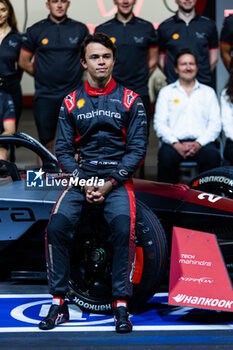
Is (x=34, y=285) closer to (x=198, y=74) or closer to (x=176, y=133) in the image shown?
(x=176, y=133)

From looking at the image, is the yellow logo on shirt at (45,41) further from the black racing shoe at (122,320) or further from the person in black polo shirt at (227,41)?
the black racing shoe at (122,320)

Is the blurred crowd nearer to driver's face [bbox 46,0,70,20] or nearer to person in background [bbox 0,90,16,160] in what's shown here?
driver's face [bbox 46,0,70,20]

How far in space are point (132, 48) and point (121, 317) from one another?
135 inches

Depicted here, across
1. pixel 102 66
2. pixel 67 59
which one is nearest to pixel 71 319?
pixel 102 66

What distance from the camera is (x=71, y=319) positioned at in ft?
11.9

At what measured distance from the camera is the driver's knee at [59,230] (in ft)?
11.5

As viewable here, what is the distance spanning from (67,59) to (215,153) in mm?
1765

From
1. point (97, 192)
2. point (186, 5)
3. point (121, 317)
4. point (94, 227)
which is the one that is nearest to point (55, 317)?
point (121, 317)

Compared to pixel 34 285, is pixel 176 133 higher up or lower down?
higher up

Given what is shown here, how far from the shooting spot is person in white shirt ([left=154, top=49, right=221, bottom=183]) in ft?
19.1

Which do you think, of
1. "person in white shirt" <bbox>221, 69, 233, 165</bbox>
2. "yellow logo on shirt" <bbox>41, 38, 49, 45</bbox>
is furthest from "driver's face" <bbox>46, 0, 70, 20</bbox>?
"person in white shirt" <bbox>221, 69, 233, 165</bbox>

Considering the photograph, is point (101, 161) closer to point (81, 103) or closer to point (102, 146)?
point (102, 146)

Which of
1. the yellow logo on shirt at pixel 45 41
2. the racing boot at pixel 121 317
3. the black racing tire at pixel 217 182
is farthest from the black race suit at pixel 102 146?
the yellow logo on shirt at pixel 45 41

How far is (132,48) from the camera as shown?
616cm
